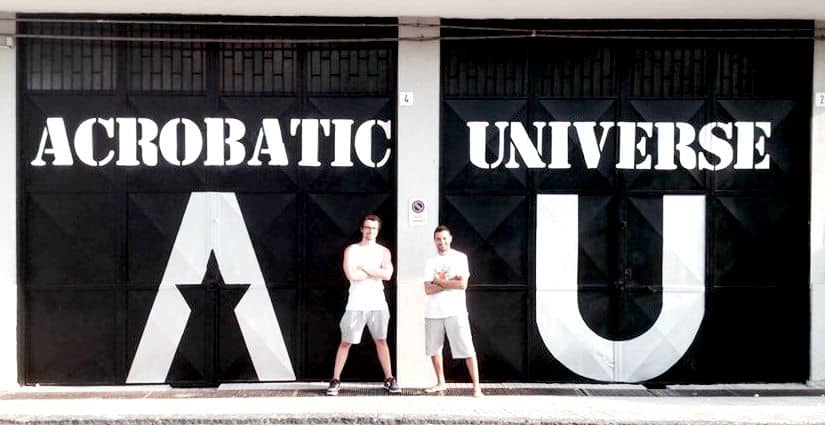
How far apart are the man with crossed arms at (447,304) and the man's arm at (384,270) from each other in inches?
16.6

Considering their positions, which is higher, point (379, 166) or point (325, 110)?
point (325, 110)

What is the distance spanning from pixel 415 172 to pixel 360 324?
1.81 meters

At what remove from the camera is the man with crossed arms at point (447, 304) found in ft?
31.8

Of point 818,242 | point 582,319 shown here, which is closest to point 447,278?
point 582,319

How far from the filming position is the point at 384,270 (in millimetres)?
9922

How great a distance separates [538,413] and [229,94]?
15.9 ft

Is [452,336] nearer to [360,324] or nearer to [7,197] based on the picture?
[360,324]

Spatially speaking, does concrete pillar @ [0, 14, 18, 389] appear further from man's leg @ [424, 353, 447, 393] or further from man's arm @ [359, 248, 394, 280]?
man's leg @ [424, 353, 447, 393]

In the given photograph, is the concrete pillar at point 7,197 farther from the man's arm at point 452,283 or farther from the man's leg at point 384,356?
the man's arm at point 452,283

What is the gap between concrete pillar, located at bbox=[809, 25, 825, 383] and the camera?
10.4m

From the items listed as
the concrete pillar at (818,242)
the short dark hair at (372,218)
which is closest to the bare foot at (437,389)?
the short dark hair at (372,218)

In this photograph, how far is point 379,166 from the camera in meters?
10.4

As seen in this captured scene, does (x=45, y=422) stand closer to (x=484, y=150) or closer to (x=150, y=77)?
(x=150, y=77)

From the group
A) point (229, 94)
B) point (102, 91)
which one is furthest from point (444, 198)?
point (102, 91)
